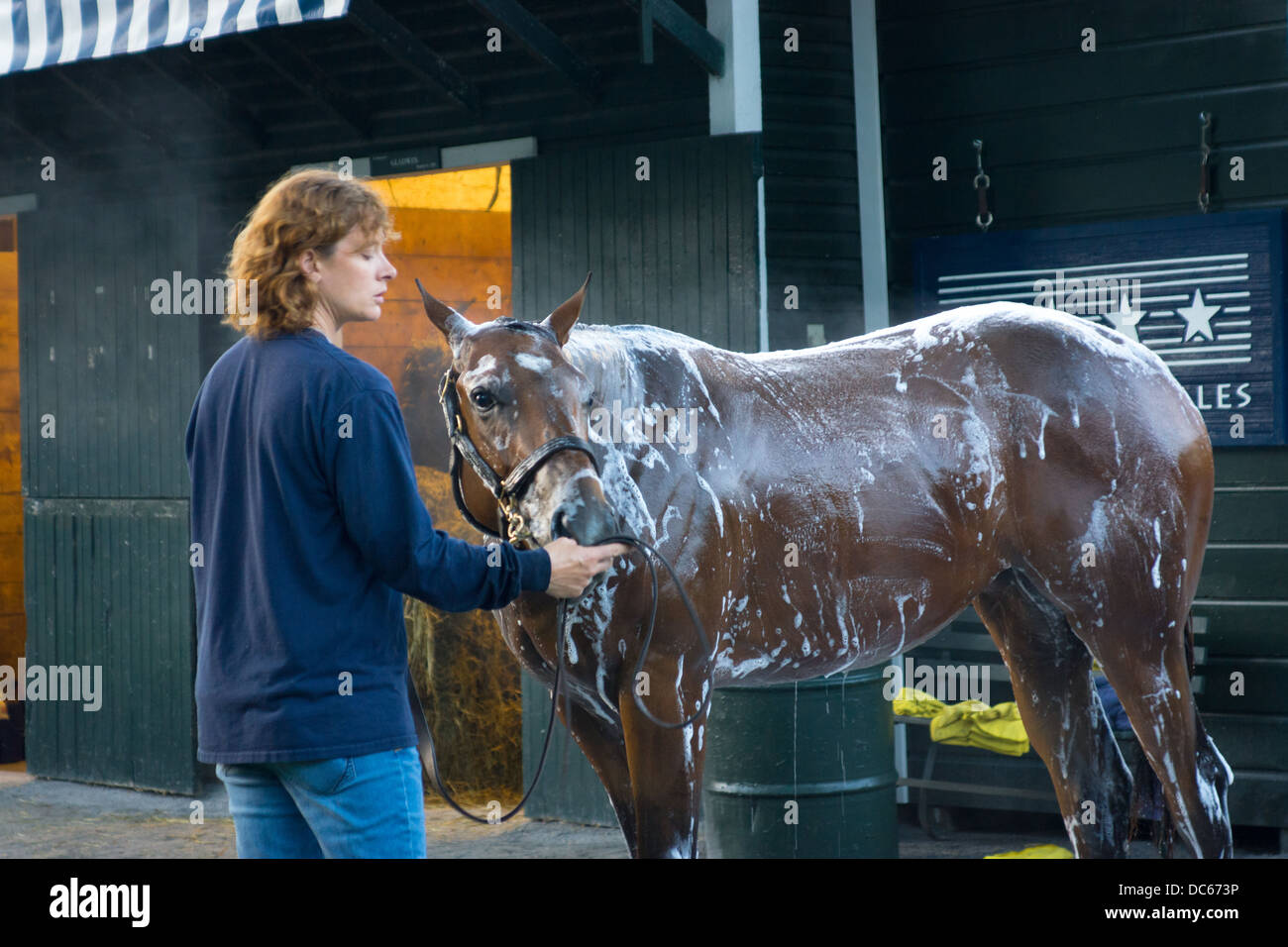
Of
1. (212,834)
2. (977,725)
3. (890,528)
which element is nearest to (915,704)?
(977,725)

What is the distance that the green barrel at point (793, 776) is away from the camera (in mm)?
4414

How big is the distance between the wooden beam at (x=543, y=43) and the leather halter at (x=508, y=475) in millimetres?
2881

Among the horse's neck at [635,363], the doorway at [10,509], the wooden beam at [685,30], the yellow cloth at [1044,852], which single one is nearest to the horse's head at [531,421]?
the horse's neck at [635,363]

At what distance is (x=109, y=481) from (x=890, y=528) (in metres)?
5.43

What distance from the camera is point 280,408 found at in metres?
2.24

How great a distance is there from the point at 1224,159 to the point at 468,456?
3945 mm

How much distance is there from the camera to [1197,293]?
5.48m

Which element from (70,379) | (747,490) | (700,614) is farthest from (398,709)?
(70,379)

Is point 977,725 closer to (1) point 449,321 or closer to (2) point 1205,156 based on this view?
(2) point 1205,156

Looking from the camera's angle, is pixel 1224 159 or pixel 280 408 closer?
pixel 280 408

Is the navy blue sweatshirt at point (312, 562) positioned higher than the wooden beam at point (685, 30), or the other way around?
the wooden beam at point (685, 30)

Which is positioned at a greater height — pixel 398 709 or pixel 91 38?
pixel 91 38

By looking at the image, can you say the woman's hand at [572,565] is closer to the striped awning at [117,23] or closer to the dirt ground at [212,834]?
the striped awning at [117,23]
